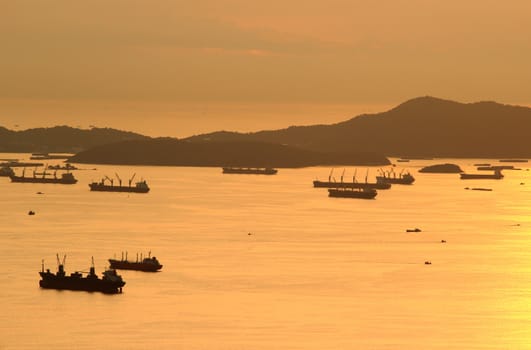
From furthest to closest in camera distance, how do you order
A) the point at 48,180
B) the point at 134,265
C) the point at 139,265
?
the point at 48,180 < the point at 134,265 < the point at 139,265

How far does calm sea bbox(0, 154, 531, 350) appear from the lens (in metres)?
46.2

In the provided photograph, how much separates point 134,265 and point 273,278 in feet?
26.1

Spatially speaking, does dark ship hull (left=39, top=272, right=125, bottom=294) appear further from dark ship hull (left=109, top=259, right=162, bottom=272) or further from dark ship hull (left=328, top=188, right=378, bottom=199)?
dark ship hull (left=328, top=188, right=378, bottom=199)

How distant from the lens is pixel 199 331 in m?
46.7

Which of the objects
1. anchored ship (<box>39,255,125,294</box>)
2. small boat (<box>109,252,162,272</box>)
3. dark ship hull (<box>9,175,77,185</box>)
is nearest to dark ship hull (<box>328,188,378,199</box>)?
dark ship hull (<box>9,175,77,185</box>)

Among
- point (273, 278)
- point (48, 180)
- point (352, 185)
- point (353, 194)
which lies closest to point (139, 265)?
point (273, 278)

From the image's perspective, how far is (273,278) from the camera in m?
61.2

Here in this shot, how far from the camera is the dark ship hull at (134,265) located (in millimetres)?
63812

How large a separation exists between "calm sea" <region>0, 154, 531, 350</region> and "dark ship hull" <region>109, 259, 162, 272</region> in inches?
34.7

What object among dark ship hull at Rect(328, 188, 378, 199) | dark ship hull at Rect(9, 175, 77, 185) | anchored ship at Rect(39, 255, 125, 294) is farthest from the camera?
dark ship hull at Rect(9, 175, 77, 185)

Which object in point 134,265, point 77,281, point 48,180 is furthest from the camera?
point 48,180

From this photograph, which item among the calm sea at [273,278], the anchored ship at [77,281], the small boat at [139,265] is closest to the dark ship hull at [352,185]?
the calm sea at [273,278]

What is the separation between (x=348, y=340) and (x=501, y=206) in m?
86.0

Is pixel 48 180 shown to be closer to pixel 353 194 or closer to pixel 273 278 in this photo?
pixel 353 194
